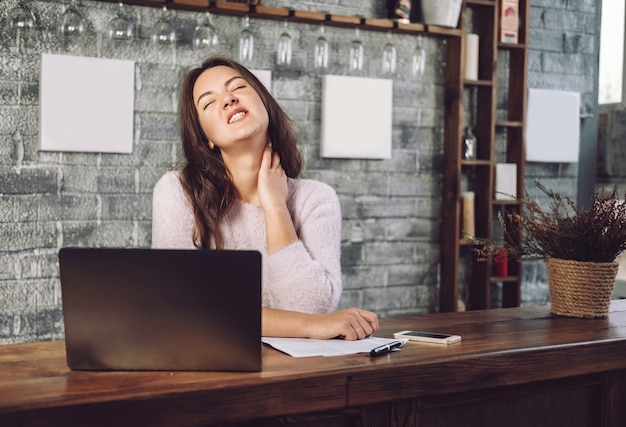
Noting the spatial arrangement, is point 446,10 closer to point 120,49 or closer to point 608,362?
point 120,49

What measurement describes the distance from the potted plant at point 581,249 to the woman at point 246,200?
0.46 m

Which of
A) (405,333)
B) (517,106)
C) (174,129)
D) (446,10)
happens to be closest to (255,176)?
(405,333)

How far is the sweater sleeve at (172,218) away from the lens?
7.01 ft

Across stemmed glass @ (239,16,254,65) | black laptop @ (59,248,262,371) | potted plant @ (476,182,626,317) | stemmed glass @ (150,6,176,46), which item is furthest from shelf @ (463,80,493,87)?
black laptop @ (59,248,262,371)

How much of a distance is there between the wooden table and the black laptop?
0.05 metres

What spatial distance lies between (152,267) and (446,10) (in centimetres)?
274

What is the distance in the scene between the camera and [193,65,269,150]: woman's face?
2141 mm

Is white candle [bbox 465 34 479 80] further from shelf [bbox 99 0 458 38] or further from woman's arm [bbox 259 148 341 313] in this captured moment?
woman's arm [bbox 259 148 341 313]

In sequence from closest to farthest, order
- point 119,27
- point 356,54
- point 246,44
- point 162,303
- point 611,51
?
1. point 162,303
2. point 119,27
3. point 246,44
4. point 356,54
5. point 611,51

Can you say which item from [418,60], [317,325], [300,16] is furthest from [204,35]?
[317,325]

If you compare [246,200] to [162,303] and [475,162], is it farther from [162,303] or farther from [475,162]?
[475,162]

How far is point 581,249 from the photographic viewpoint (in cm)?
222

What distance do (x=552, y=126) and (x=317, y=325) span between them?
9.31 feet

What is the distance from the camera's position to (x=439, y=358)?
1.65 metres
